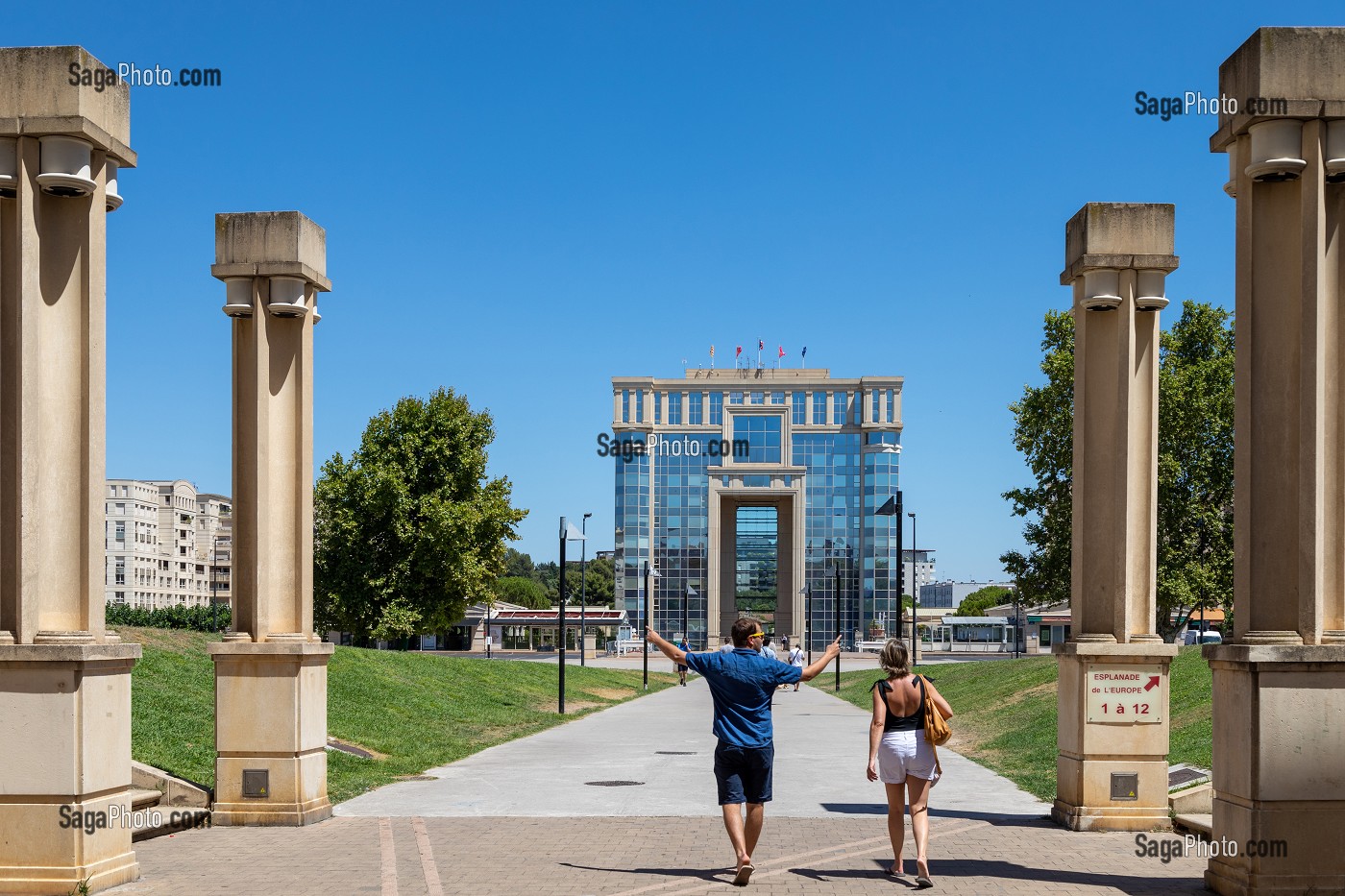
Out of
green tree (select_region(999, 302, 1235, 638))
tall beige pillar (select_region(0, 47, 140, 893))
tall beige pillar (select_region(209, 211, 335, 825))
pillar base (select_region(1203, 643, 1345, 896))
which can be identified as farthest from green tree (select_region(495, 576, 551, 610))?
pillar base (select_region(1203, 643, 1345, 896))

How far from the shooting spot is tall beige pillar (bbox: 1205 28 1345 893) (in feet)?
29.4

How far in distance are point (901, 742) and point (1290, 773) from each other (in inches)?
103

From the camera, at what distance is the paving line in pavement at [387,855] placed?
9578mm

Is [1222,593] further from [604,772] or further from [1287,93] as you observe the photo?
[1287,93]

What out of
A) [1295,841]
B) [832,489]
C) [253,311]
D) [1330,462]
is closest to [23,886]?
[253,311]

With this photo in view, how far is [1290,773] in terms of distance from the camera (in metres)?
8.97

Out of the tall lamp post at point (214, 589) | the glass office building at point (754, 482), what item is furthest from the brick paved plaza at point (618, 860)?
the glass office building at point (754, 482)

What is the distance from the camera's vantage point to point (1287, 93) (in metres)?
9.45

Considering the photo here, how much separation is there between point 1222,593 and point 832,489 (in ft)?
200

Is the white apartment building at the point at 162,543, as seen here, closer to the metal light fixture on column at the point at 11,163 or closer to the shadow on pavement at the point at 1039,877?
the metal light fixture on column at the point at 11,163

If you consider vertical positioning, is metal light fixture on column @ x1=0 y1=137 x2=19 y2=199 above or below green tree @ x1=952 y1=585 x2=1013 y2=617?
above

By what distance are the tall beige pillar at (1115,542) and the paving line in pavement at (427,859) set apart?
19.2ft

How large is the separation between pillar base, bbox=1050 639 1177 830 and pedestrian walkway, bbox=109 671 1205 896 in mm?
420

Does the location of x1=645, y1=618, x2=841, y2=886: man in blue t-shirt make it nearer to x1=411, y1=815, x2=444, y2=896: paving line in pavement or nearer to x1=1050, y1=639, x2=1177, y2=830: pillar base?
x1=411, y1=815, x2=444, y2=896: paving line in pavement
